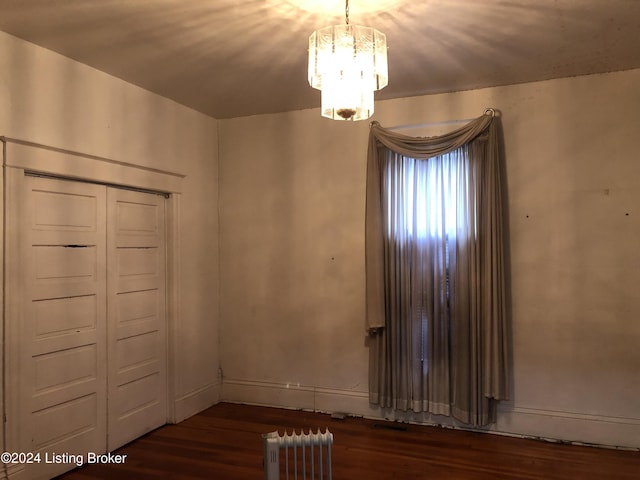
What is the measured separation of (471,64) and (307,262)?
7.02ft

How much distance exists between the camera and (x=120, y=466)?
10.4 ft

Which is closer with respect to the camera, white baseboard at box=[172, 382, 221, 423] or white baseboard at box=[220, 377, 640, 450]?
white baseboard at box=[220, 377, 640, 450]

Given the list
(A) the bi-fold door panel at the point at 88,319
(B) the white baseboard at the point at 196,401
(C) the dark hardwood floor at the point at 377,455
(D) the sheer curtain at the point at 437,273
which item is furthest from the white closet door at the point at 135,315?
(D) the sheer curtain at the point at 437,273

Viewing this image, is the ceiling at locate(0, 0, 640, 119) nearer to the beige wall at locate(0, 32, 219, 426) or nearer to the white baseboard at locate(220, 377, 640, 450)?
the beige wall at locate(0, 32, 219, 426)

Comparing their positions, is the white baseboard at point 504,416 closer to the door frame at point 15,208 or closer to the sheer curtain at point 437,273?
the sheer curtain at point 437,273

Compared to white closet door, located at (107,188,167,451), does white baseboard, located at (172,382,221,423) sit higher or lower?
lower

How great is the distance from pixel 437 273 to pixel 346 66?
7.31 feet

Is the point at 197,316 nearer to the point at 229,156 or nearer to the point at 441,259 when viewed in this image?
the point at 229,156

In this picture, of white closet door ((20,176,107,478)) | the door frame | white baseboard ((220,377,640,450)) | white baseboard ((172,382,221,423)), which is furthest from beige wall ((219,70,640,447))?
the door frame

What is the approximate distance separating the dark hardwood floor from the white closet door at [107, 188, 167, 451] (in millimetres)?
229

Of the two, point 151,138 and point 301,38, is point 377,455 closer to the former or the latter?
point 301,38

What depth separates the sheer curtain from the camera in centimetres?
358

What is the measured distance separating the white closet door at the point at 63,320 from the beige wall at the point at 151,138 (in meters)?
0.39

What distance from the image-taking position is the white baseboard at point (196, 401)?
13.2 feet
